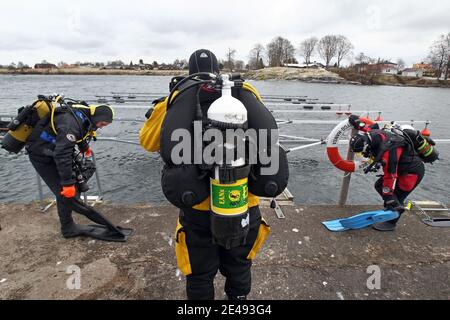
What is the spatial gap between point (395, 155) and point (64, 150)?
4.19 meters

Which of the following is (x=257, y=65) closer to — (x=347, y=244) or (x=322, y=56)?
(x=322, y=56)

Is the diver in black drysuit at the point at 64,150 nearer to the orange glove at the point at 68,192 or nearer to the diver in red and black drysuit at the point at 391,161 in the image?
the orange glove at the point at 68,192

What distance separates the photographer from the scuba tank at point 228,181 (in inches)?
63.6

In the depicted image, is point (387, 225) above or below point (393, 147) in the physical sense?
below

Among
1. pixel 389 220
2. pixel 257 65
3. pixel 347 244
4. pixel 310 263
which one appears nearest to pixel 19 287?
pixel 310 263

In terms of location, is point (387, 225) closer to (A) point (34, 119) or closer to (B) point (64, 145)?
(B) point (64, 145)

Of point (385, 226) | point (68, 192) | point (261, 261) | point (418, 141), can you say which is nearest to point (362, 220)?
point (385, 226)

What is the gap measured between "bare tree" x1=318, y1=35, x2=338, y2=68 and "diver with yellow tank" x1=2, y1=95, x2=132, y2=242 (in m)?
111

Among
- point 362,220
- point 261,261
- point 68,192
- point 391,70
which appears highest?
point 391,70

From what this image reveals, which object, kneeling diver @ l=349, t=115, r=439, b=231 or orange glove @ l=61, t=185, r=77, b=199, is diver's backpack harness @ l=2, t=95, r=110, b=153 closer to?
orange glove @ l=61, t=185, r=77, b=199

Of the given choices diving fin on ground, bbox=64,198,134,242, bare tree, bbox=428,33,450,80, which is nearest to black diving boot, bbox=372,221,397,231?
diving fin on ground, bbox=64,198,134,242

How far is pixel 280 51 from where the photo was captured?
108 metres

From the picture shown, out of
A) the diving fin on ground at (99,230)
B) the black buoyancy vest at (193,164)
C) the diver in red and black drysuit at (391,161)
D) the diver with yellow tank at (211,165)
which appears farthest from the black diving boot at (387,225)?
the diving fin on ground at (99,230)

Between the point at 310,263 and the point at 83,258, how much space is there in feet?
8.78
